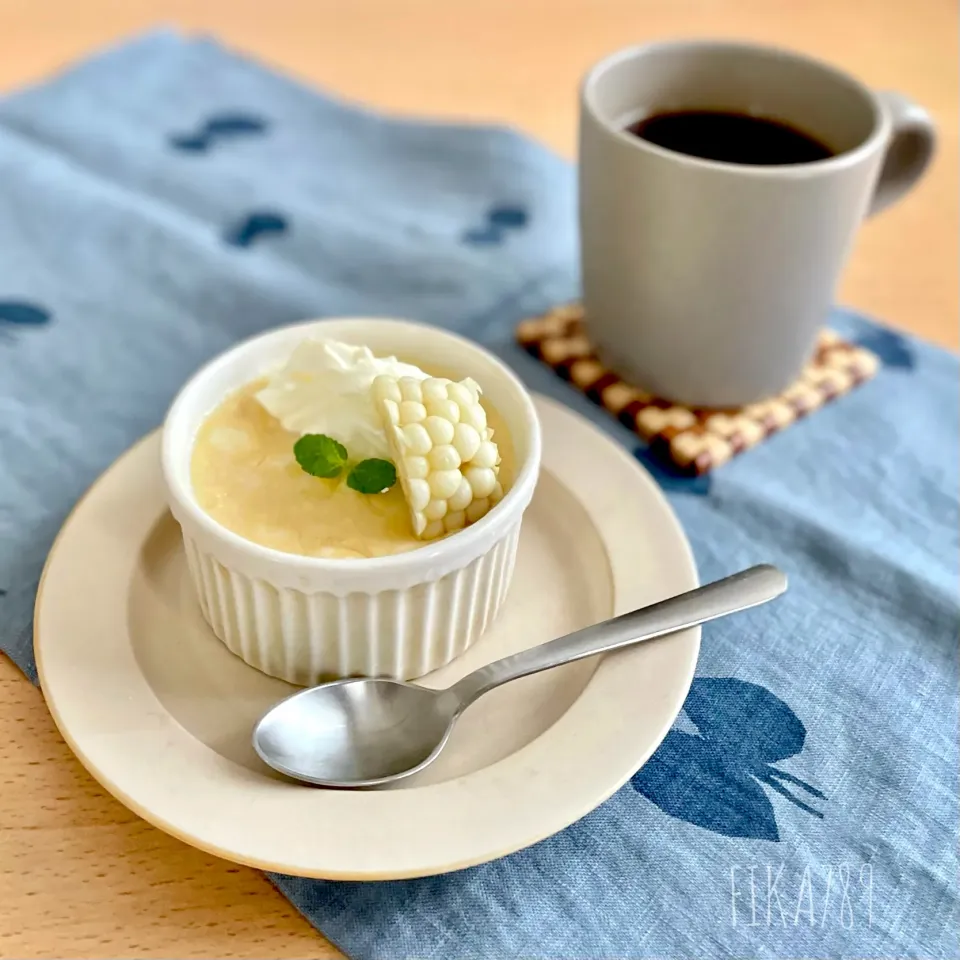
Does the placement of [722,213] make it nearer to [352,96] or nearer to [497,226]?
[497,226]

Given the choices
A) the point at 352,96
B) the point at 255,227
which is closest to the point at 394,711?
the point at 255,227

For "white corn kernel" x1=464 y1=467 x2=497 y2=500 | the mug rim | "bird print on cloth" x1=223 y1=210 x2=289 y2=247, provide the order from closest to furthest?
"white corn kernel" x1=464 y1=467 x2=497 y2=500, the mug rim, "bird print on cloth" x1=223 y1=210 x2=289 y2=247

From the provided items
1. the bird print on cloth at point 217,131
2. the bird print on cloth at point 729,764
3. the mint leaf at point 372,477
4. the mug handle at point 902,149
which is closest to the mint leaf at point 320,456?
the mint leaf at point 372,477

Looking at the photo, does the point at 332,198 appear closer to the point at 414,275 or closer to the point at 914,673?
the point at 414,275

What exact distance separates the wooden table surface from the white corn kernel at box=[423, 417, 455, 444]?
0.27 m

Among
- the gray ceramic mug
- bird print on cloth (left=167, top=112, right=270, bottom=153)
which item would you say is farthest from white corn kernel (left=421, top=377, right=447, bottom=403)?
bird print on cloth (left=167, top=112, right=270, bottom=153)

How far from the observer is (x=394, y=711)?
619 mm

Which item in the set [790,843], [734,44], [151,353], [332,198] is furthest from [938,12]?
[790,843]

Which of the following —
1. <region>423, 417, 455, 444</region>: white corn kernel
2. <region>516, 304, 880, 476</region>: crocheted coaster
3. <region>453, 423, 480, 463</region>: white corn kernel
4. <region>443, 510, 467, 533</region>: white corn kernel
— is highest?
<region>423, 417, 455, 444</region>: white corn kernel

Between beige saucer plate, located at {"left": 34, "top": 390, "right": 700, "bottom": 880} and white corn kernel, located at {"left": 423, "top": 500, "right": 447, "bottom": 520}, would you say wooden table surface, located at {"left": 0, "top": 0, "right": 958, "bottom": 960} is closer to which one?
beige saucer plate, located at {"left": 34, "top": 390, "right": 700, "bottom": 880}

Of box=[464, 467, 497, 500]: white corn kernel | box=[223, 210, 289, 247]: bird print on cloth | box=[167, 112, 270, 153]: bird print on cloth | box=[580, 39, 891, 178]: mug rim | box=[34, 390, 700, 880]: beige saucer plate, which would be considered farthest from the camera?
box=[167, 112, 270, 153]: bird print on cloth

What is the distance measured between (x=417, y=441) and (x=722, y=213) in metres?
0.33

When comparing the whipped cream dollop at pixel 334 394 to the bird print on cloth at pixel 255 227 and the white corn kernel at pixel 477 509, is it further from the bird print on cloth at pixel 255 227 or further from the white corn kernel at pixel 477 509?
the bird print on cloth at pixel 255 227

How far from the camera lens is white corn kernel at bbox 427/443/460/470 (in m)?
0.62
